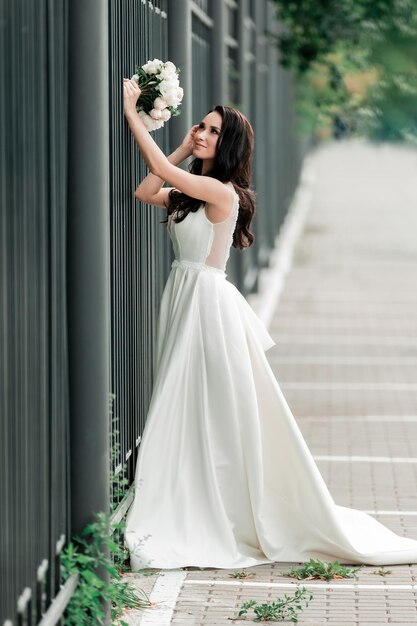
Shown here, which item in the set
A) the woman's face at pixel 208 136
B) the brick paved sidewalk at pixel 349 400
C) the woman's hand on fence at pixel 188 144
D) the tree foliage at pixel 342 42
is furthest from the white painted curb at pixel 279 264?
the woman's face at pixel 208 136

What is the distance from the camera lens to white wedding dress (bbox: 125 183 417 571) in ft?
20.1

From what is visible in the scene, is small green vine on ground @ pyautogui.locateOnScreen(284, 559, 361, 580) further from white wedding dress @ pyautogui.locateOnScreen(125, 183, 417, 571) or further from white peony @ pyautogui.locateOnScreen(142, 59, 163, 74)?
white peony @ pyautogui.locateOnScreen(142, 59, 163, 74)

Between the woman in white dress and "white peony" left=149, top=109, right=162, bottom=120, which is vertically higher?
"white peony" left=149, top=109, right=162, bottom=120

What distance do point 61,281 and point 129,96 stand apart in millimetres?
1448

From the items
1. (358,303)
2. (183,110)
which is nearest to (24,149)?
(183,110)

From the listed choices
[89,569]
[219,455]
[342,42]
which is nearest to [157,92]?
[219,455]

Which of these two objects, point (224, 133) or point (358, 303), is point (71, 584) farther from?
point (358, 303)

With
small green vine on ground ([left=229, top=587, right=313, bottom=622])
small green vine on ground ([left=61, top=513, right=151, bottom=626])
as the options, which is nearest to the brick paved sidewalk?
small green vine on ground ([left=229, top=587, right=313, bottom=622])

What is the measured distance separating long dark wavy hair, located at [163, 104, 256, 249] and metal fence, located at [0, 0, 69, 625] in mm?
1394

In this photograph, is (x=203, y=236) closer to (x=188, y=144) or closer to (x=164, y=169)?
(x=164, y=169)

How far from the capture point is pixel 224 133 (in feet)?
20.1

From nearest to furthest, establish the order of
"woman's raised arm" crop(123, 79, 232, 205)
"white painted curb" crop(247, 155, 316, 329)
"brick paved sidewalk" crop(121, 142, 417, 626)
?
"brick paved sidewalk" crop(121, 142, 417, 626)
"woman's raised arm" crop(123, 79, 232, 205)
"white painted curb" crop(247, 155, 316, 329)

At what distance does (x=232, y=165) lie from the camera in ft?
20.3

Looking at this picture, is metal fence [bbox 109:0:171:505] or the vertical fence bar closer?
the vertical fence bar
